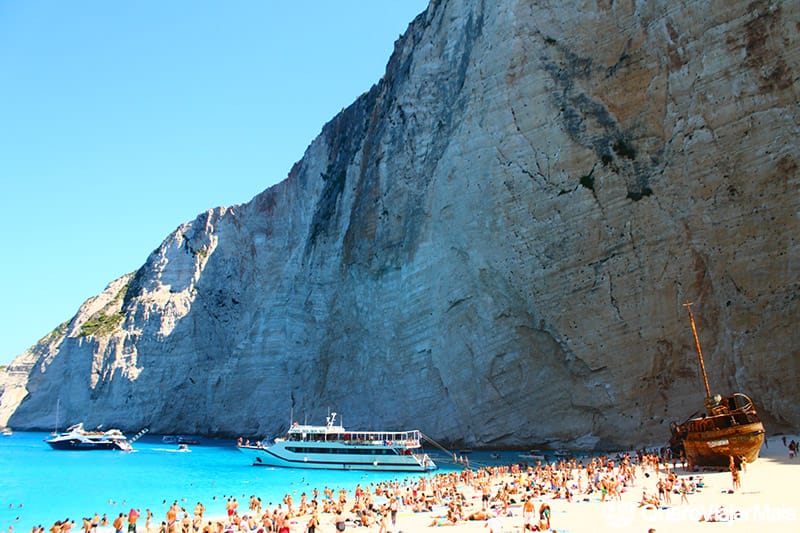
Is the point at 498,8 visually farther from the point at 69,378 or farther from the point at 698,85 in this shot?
the point at 69,378

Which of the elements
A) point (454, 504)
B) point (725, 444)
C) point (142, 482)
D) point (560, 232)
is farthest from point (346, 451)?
point (725, 444)

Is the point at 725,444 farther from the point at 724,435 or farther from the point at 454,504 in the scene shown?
the point at 454,504

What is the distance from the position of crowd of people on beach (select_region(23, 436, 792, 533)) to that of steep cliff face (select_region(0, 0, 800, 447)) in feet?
21.1

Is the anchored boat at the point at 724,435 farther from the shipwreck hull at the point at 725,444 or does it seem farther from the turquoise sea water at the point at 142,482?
the turquoise sea water at the point at 142,482

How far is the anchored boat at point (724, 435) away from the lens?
69.7 ft

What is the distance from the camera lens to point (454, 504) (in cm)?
1906

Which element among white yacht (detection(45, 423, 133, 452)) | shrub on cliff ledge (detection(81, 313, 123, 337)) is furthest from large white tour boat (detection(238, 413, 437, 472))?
shrub on cliff ledge (detection(81, 313, 123, 337))

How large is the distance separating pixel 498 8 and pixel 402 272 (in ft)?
55.5

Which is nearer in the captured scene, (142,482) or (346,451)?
(142,482)

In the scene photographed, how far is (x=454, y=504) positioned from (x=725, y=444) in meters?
9.68

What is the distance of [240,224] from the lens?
2662 inches

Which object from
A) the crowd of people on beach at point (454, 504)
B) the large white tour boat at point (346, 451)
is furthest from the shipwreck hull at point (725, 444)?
the large white tour boat at point (346, 451)

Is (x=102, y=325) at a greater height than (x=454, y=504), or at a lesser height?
greater

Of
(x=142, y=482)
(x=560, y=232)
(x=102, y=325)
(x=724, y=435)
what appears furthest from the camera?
(x=102, y=325)
